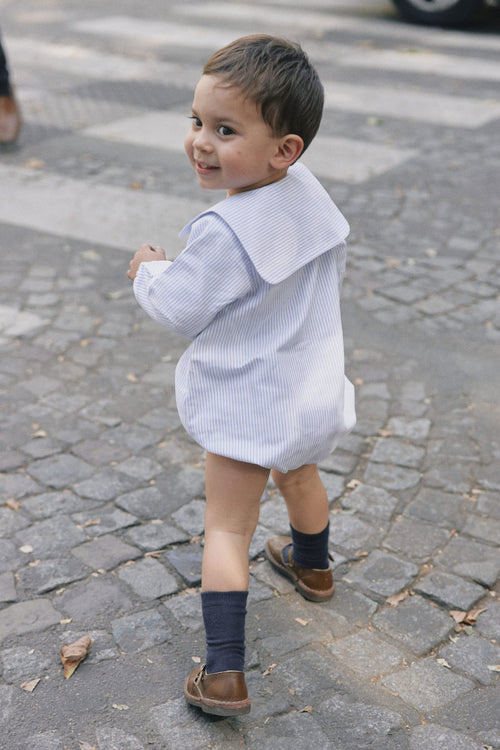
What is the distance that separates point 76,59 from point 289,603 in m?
7.90

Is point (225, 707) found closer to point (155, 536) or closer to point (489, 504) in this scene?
point (155, 536)

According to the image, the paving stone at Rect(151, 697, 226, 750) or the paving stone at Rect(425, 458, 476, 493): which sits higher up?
the paving stone at Rect(151, 697, 226, 750)

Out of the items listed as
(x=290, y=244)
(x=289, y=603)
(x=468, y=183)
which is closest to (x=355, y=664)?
(x=289, y=603)

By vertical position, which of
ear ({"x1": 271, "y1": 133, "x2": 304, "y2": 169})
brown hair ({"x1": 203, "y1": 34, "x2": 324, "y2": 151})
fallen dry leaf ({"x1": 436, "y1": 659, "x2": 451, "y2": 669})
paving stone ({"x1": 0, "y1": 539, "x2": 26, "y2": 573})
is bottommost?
paving stone ({"x1": 0, "y1": 539, "x2": 26, "y2": 573})

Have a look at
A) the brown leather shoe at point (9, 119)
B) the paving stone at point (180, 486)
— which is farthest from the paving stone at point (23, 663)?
the brown leather shoe at point (9, 119)

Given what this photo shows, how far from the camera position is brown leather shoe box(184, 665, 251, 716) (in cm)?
212

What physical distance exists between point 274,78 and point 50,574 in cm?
160

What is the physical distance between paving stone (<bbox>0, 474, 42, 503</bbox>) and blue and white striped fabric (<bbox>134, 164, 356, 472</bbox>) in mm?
1148

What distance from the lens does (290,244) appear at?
2.01m

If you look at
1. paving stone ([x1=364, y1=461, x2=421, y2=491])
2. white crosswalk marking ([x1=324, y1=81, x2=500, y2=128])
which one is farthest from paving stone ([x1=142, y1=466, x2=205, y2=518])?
white crosswalk marking ([x1=324, y1=81, x2=500, y2=128])

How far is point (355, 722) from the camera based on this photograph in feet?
7.19

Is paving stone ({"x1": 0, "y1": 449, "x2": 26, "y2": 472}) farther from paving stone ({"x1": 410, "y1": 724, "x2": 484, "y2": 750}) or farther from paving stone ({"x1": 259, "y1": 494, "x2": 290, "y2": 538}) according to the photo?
paving stone ({"x1": 410, "y1": 724, "x2": 484, "y2": 750})

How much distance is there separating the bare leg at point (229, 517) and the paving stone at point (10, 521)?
94cm

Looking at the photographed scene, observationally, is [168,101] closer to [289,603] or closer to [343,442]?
[343,442]
